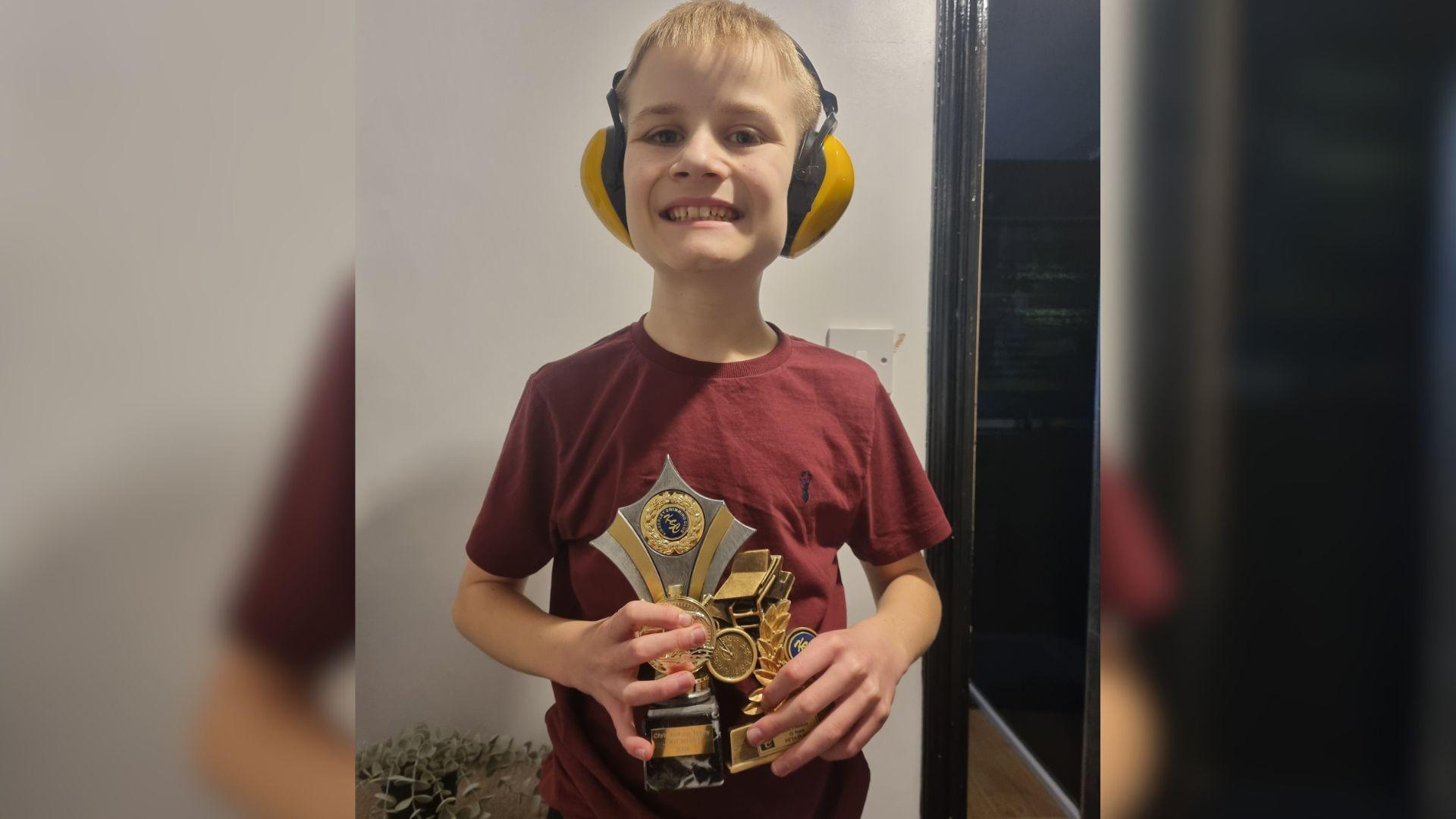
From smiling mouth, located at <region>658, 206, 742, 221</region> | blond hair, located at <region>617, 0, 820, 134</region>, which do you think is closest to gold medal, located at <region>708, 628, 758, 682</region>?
smiling mouth, located at <region>658, 206, 742, 221</region>

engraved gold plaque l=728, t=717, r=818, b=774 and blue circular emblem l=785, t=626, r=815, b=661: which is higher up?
blue circular emblem l=785, t=626, r=815, b=661

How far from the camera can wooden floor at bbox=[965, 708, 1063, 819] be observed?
751mm

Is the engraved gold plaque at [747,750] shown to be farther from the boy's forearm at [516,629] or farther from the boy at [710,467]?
the boy's forearm at [516,629]

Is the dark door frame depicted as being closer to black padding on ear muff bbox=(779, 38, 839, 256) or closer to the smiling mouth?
black padding on ear muff bbox=(779, 38, 839, 256)

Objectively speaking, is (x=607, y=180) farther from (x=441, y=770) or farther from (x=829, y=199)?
(x=441, y=770)

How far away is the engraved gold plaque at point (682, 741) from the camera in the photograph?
548 millimetres

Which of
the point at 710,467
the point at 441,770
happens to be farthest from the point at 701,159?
the point at 441,770

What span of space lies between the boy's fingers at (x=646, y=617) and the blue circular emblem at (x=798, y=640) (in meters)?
0.10

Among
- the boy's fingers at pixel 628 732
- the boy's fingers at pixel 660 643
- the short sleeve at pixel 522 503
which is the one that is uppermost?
the short sleeve at pixel 522 503

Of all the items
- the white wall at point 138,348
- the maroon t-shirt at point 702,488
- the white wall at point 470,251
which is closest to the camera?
the white wall at point 138,348

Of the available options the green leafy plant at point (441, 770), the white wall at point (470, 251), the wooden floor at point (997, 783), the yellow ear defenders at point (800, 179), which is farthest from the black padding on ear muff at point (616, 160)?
the wooden floor at point (997, 783)

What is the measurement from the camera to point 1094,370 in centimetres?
70

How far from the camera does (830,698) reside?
0.57 m

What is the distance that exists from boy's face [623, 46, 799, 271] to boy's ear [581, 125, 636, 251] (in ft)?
0.14
